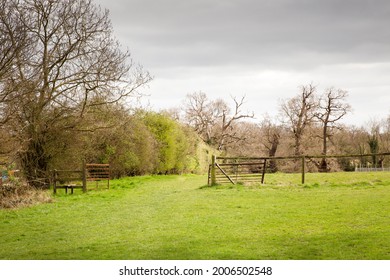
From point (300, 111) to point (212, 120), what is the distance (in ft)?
29.8

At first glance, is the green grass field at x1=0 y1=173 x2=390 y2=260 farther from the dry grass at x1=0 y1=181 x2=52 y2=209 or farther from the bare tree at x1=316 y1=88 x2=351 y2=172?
the bare tree at x1=316 y1=88 x2=351 y2=172

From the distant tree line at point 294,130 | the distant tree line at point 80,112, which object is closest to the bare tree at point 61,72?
the distant tree line at point 80,112

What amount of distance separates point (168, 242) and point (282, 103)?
33855 mm

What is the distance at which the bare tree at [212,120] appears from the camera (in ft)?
143

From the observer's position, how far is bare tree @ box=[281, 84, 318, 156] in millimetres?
38994

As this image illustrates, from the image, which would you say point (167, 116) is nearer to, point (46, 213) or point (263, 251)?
point (46, 213)

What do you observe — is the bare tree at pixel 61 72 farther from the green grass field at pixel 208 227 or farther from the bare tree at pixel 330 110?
the bare tree at pixel 330 110

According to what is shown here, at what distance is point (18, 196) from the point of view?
47.4 feet

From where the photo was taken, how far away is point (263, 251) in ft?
23.2

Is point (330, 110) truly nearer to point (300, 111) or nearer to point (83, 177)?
point (300, 111)

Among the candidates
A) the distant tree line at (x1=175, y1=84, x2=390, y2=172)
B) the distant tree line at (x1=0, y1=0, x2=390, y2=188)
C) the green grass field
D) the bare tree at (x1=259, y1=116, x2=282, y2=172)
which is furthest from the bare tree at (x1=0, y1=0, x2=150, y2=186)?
the bare tree at (x1=259, y1=116, x2=282, y2=172)

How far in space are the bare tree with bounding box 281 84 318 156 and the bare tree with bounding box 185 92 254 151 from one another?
5.48m
